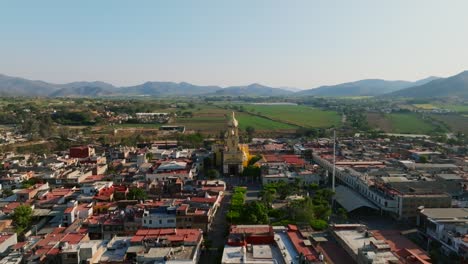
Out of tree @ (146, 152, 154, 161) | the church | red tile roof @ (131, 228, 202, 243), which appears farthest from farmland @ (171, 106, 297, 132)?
red tile roof @ (131, 228, 202, 243)

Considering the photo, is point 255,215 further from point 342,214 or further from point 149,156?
point 149,156

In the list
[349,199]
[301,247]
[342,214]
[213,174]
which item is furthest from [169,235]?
[213,174]

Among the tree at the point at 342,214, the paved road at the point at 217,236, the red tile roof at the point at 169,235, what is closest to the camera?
the red tile roof at the point at 169,235

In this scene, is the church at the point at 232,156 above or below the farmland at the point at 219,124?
above

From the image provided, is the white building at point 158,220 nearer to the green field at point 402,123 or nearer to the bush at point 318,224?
the bush at point 318,224

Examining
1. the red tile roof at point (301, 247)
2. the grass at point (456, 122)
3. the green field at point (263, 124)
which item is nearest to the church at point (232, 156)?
the red tile roof at point (301, 247)

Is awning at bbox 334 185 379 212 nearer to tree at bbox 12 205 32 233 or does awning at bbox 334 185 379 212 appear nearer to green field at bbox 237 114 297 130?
tree at bbox 12 205 32 233
